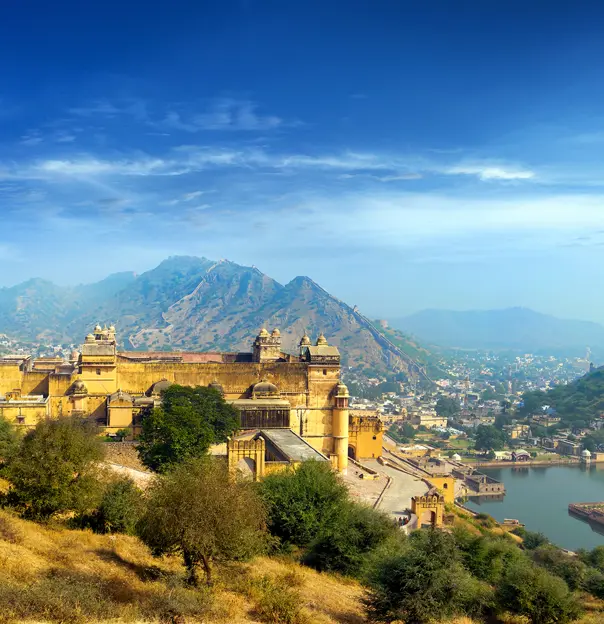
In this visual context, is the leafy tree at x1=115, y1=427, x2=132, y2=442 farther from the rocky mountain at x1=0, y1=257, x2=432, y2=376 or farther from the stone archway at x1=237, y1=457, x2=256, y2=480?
the rocky mountain at x1=0, y1=257, x2=432, y2=376

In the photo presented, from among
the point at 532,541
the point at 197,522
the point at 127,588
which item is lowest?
the point at 532,541

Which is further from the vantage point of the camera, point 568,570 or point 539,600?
point 568,570

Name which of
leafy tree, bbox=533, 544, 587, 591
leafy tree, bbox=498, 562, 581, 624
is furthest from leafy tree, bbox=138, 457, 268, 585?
leafy tree, bbox=533, 544, 587, 591

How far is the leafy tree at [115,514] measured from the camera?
11.6 meters

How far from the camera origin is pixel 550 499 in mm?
45750

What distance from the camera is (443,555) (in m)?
9.95

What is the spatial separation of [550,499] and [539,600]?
37.1m

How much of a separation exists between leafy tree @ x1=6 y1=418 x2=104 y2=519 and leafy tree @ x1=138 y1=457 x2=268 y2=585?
2067 millimetres

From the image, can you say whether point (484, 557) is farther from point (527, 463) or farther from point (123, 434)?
point (527, 463)

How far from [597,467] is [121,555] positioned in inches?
2192

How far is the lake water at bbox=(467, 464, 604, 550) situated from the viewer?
37562 millimetres

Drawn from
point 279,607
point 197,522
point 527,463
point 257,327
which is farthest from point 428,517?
point 257,327

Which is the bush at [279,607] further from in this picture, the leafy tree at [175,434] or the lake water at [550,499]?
the lake water at [550,499]

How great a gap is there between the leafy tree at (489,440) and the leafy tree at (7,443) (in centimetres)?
4940
